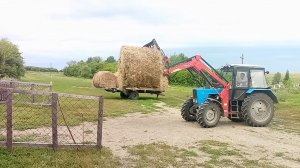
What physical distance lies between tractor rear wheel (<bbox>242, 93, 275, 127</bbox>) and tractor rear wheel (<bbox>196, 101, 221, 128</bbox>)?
3.81 feet

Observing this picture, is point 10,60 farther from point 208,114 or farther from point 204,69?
point 208,114

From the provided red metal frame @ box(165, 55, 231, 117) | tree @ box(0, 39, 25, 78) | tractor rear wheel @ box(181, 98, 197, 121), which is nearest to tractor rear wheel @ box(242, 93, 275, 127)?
red metal frame @ box(165, 55, 231, 117)

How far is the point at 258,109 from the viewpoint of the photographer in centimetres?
1652

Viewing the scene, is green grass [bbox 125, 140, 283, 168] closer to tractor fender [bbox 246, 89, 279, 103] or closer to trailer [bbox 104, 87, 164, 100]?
tractor fender [bbox 246, 89, 279, 103]

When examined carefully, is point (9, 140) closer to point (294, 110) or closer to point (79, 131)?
point (79, 131)

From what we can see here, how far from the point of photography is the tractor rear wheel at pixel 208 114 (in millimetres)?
15531

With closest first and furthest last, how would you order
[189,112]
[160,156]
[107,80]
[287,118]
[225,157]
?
1. [160,156]
2. [225,157]
3. [189,112]
4. [287,118]
5. [107,80]

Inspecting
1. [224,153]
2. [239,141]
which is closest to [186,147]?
[224,153]

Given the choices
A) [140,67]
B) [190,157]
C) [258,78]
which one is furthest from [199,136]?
[140,67]

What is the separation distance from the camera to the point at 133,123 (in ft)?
53.6

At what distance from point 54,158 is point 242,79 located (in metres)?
9.78

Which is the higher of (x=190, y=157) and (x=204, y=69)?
(x=204, y=69)

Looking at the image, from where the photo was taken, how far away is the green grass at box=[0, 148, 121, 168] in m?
8.53

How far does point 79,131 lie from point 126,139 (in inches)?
63.2
